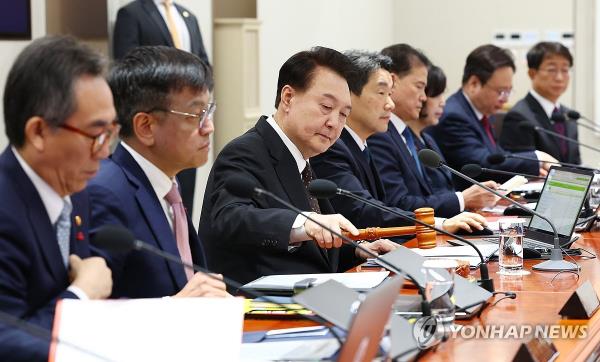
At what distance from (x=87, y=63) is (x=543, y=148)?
4.09 meters

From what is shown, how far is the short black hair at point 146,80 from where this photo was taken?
217 centimetres

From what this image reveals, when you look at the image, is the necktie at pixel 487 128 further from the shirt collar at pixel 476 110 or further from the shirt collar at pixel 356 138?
the shirt collar at pixel 356 138

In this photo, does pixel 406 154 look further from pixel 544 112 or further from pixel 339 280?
pixel 544 112

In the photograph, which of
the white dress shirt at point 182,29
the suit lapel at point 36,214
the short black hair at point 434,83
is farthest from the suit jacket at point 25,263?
the white dress shirt at point 182,29

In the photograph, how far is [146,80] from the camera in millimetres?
2172

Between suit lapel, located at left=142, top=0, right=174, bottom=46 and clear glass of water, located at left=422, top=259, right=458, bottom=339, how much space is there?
122 inches

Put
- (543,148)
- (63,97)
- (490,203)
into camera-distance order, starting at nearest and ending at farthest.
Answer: (63,97)
(490,203)
(543,148)

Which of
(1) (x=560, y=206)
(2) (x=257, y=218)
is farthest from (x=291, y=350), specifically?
(1) (x=560, y=206)

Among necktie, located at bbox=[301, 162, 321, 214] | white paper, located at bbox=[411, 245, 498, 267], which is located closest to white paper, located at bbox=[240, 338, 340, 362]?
white paper, located at bbox=[411, 245, 498, 267]

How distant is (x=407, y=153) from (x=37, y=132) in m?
2.48

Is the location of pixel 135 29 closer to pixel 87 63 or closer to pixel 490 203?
pixel 490 203

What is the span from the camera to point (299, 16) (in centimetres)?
637

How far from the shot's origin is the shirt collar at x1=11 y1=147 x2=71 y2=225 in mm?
1681

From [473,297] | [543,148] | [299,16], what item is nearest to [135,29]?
[299,16]
